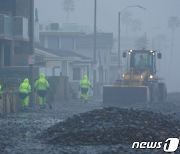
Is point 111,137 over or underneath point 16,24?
underneath

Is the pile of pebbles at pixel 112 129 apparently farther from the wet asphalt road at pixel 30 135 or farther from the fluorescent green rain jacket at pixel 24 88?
the fluorescent green rain jacket at pixel 24 88

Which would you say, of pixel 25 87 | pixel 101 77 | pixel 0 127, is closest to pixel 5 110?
pixel 25 87

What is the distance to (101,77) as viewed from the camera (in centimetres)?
7512

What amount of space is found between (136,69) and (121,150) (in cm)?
2410

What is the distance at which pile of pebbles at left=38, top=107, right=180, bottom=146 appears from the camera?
1812 cm

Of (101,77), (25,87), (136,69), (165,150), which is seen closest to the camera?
(165,150)

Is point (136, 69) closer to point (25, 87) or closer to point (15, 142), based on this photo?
point (25, 87)

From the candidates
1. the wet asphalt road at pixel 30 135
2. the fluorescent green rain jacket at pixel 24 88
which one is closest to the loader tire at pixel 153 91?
the wet asphalt road at pixel 30 135

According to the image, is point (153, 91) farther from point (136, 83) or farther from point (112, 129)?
point (112, 129)

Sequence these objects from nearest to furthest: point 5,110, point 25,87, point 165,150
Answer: point 165,150 < point 5,110 < point 25,87
